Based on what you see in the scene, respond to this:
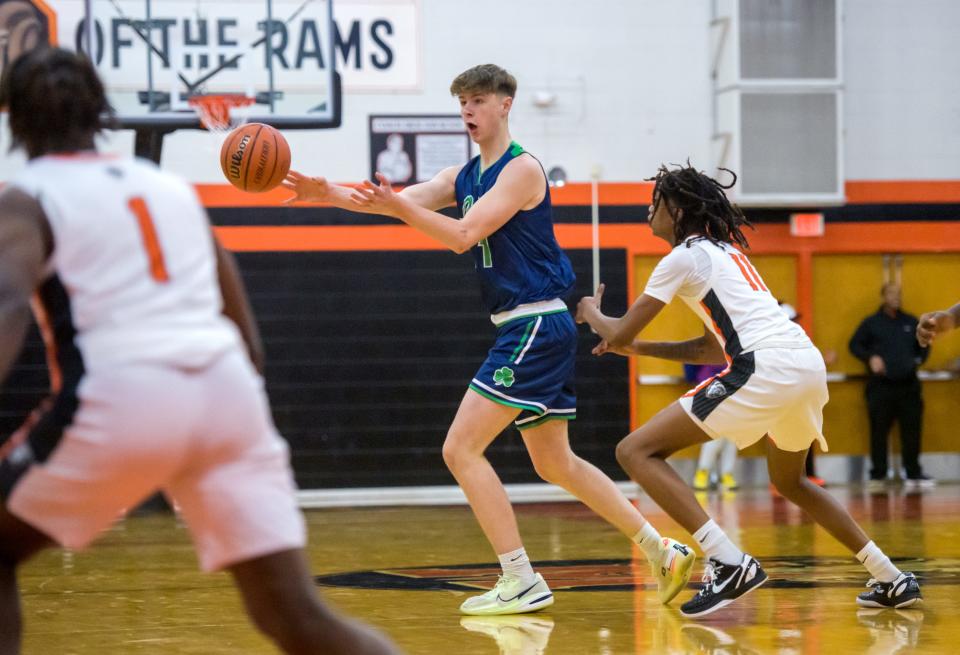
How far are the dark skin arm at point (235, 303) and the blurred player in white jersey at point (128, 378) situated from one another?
217 millimetres

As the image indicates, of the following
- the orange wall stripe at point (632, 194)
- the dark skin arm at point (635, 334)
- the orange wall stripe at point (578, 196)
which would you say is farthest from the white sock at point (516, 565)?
the orange wall stripe at point (578, 196)

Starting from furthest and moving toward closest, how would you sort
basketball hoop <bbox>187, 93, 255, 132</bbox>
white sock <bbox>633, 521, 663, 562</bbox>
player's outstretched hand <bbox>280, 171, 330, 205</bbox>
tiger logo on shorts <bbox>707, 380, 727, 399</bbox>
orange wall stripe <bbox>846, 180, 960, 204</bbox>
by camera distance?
1. orange wall stripe <bbox>846, 180, 960, 204</bbox>
2. basketball hoop <bbox>187, 93, 255, 132</bbox>
3. white sock <bbox>633, 521, 663, 562</bbox>
4. tiger logo on shorts <bbox>707, 380, 727, 399</bbox>
5. player's outstretched hand <bbox>280, 171, 330, 205</bbox>

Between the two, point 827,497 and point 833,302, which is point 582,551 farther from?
point 833,302

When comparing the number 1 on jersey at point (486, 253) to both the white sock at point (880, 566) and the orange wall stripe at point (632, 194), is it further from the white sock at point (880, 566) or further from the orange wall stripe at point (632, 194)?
the orange wall stripe at point (632, 194)

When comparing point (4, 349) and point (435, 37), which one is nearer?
point (4, 349)

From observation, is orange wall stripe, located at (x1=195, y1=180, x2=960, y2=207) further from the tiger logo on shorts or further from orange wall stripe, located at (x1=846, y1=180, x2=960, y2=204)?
the tiger logo on shorts

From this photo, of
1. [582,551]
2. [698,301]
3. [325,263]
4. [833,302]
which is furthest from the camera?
[833,302]

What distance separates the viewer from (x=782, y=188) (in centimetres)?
1299

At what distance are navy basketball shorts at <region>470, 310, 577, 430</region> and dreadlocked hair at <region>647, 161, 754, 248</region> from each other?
65 centimetres

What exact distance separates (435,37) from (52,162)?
10.3 m

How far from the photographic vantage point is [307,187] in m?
5.04

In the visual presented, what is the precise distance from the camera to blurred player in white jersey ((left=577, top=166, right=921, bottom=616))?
5.11 metres

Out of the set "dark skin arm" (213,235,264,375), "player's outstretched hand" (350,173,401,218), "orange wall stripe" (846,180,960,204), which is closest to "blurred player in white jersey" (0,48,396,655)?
"dark skin arm" (213,235,264,375)

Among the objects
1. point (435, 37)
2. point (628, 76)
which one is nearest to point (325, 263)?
point (435, 37)
